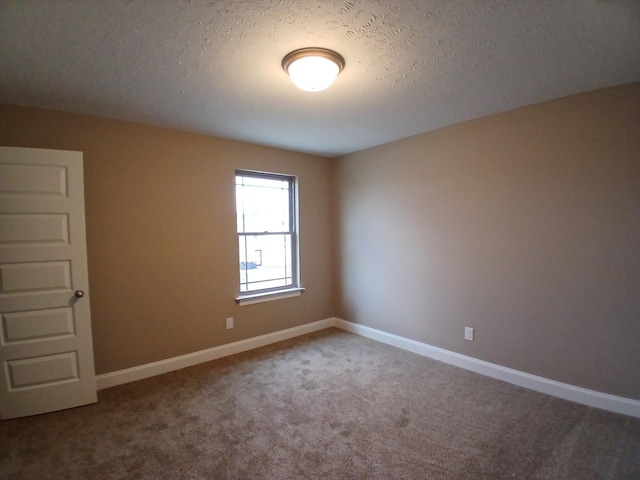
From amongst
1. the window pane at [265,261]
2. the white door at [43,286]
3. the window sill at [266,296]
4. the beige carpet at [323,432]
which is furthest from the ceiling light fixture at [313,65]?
the window sill at [266,296]

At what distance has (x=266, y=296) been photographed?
3.89m

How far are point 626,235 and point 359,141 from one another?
2547mm

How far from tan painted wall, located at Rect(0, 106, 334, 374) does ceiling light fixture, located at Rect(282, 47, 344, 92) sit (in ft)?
5.95

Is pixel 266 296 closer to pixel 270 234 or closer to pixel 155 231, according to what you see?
pixel 270 234

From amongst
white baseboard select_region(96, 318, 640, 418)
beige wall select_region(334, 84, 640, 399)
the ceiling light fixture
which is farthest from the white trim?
the ceiling light fixture

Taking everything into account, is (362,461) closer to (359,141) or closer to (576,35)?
(576,35)

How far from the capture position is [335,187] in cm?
450

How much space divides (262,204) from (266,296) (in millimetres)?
1155

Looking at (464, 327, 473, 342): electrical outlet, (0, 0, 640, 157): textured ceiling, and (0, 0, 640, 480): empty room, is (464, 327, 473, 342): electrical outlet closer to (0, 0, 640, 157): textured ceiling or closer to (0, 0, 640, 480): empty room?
(0, 0, 640, 480): empty room

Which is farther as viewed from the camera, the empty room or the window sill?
the window sill

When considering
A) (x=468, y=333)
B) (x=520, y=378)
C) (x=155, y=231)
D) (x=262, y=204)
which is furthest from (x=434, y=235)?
(x=155, y=231)

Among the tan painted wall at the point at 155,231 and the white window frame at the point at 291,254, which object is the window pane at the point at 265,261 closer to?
the white window frame at the point at 291,254

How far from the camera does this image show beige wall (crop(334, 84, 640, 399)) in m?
2.32

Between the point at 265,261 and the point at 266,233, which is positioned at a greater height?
the point at 266,233
